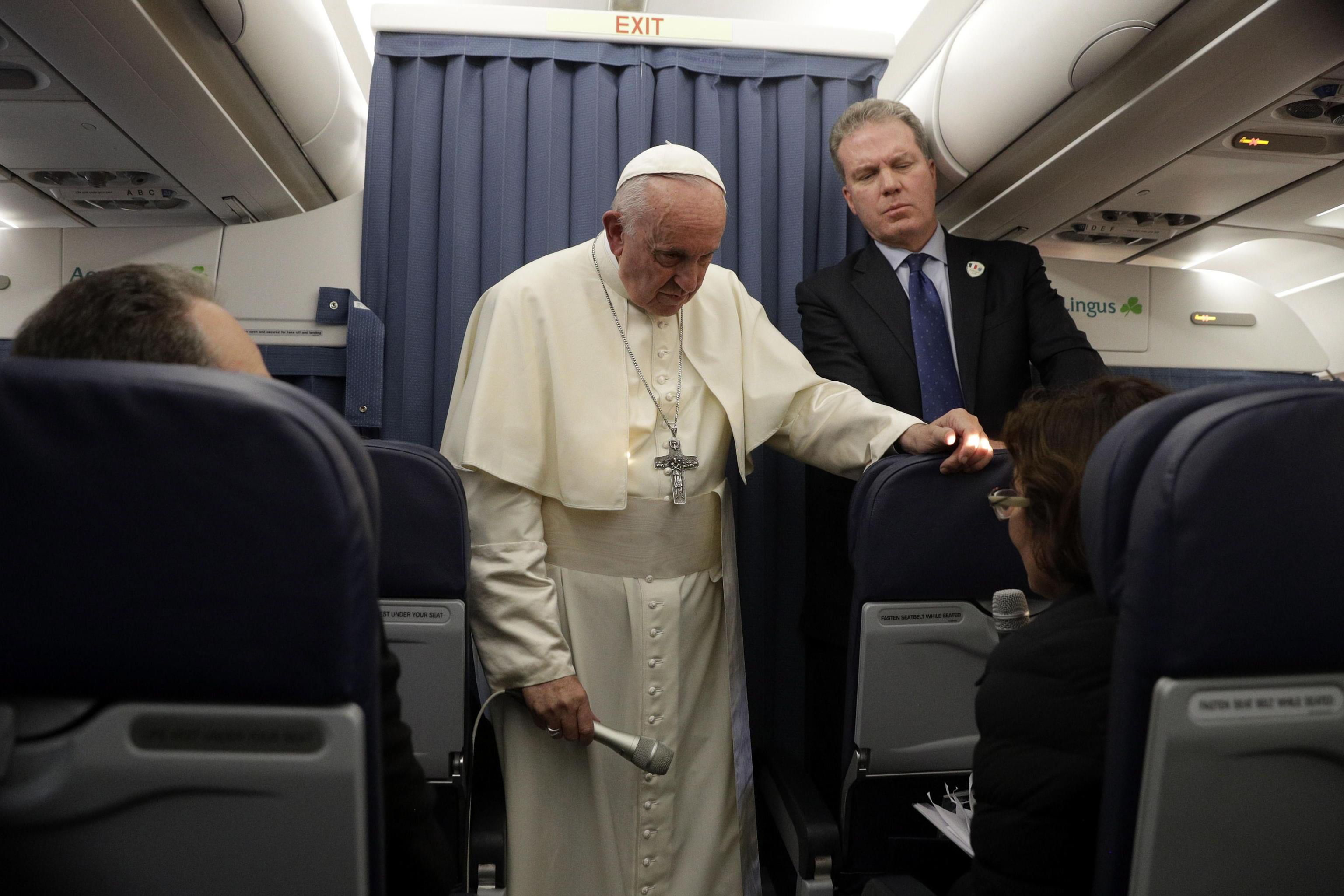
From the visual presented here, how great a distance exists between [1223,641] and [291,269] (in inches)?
118

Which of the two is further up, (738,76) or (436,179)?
(738,76)

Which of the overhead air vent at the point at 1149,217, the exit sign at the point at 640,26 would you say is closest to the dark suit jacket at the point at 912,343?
the overhead air vent at the point at 1149,217

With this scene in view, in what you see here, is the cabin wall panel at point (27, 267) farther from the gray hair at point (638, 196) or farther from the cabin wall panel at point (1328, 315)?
the cabin wall panel at point (1328, 315)

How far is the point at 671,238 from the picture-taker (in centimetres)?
224

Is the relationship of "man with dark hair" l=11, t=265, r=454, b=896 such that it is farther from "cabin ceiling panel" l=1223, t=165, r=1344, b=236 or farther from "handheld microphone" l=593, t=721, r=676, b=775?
"cabin ceiling panel" l=1223, t=165, r=1344, b=236

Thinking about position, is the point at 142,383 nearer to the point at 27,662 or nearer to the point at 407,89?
the point at 27,662

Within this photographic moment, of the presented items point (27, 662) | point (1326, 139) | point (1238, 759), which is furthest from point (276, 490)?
point (1326, 139)

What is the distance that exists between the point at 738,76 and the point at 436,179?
1133 mm

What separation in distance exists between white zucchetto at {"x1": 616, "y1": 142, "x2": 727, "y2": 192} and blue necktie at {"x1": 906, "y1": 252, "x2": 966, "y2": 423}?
87 cm

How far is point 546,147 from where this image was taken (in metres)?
3.27

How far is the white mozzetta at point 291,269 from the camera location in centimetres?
314

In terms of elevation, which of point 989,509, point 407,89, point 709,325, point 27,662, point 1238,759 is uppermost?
point 407,89

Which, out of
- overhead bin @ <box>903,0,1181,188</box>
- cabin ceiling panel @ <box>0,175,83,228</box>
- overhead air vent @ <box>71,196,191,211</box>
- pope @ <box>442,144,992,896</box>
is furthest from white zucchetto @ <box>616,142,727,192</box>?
cabin ceiling panel @ <box>0,175,83,228</box>

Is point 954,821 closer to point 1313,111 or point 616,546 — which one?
point 616,546
